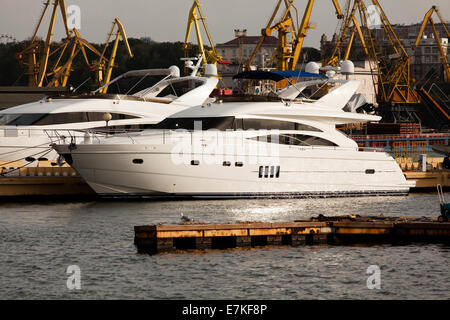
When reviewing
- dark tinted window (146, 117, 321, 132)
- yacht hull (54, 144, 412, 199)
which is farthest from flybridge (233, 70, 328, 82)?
dark tinted window (146, 117, 321, 132)

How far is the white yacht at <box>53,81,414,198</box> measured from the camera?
109ft

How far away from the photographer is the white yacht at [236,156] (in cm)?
3338

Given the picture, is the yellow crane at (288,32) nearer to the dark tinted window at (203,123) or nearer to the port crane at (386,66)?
the port crane at (386,66)

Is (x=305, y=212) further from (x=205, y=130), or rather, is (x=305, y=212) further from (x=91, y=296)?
(x=91, y=296)

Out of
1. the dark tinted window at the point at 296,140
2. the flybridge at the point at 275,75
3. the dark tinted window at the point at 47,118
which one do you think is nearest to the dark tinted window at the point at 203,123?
the dark tinted window at the point at 296,140

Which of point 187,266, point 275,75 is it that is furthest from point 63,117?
point 187,266

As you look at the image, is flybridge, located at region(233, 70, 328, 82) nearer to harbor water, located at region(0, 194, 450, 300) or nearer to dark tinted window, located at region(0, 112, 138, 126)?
dark tinted window, located at region(0, 112, 138, 126)

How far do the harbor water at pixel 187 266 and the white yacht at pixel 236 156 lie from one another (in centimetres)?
289

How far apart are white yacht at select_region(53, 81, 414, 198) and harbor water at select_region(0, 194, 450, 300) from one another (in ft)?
9.50

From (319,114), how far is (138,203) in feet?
27.7
